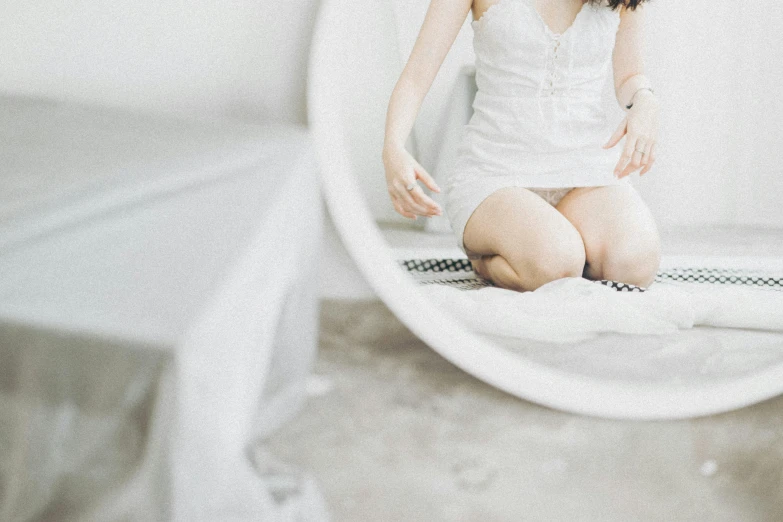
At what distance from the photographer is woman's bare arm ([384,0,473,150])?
62 cm

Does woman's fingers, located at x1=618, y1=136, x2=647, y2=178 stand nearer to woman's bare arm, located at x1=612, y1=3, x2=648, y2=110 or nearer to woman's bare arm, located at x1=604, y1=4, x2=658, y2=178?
woman's bare arm, located at x1=604, y1=4, x2=658, y2=178

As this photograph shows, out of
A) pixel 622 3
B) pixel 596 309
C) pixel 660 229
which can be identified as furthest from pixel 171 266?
pixel 660 229

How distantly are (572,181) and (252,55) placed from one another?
1.77ft

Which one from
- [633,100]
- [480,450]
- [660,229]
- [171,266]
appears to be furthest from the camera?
[660,229]

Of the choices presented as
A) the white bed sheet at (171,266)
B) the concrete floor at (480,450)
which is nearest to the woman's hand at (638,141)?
the concrete floor at (480,450)

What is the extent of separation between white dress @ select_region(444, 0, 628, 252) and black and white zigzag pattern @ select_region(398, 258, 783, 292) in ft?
0.15

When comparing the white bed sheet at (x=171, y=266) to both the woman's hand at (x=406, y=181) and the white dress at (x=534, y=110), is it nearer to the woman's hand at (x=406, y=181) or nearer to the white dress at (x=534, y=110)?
the woman's hand at (x=406, y=181)

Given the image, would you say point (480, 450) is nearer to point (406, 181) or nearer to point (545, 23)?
point (406, 181)

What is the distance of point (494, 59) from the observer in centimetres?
83

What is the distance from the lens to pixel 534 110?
85 centimetres

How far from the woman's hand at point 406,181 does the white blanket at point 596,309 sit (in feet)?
0.28

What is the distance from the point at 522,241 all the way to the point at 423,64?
0.88 feet

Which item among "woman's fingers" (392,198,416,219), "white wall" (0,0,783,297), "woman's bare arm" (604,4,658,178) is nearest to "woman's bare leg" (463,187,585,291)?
"woman's bare arm" (604,4,658,178)

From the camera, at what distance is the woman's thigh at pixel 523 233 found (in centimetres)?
79
